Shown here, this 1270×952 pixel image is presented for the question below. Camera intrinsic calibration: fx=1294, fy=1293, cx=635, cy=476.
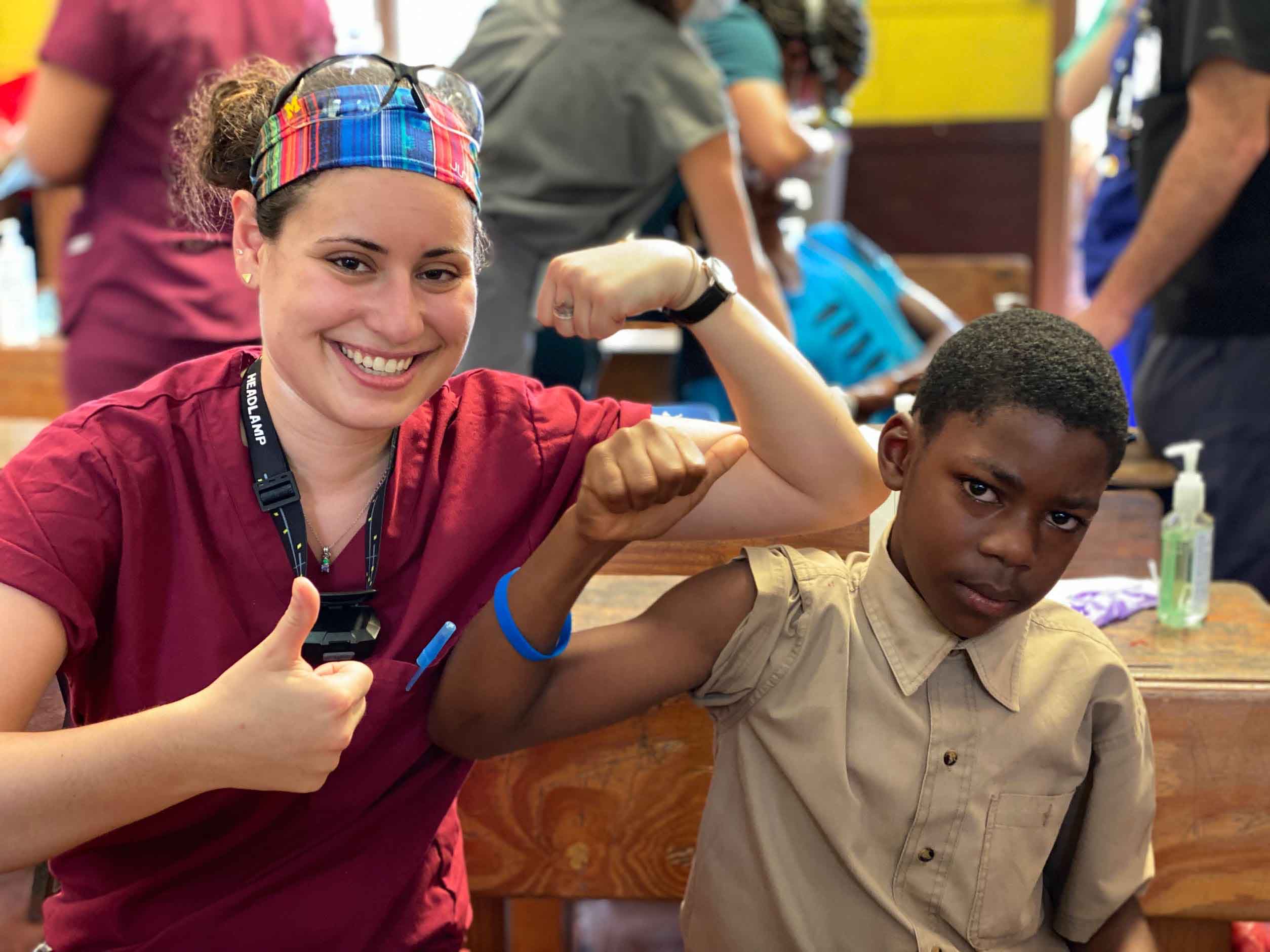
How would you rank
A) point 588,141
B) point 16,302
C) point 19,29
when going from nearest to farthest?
point 588,141 < point 16,302 < point 19,29

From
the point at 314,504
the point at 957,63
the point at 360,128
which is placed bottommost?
the point at 957,63

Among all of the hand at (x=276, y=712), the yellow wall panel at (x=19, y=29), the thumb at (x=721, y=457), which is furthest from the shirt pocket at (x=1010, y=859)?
the yellow wall panel at (x=19, y=29)

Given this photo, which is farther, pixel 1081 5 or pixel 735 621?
pixel 1081 5

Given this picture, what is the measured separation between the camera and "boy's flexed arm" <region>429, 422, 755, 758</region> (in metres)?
1.03

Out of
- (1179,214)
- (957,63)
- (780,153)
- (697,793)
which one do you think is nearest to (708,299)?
(697,793)

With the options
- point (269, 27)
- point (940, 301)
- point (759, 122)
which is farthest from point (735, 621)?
point (940, 301)

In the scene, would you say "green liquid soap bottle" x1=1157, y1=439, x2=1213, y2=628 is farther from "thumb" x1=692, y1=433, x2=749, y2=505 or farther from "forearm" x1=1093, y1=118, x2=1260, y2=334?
"thumb" x1=692, y1=433, x2=749, y2=505

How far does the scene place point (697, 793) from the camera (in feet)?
5.03

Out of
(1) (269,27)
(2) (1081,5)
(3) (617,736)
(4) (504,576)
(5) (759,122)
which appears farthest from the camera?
(2) (1081,5)

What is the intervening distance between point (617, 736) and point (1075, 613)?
1.76 feet

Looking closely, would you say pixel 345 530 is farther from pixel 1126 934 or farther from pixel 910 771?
pixel 1126 934

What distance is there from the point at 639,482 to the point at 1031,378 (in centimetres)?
39

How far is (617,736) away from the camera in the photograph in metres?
1.52

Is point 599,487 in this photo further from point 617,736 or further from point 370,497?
point 617,736
